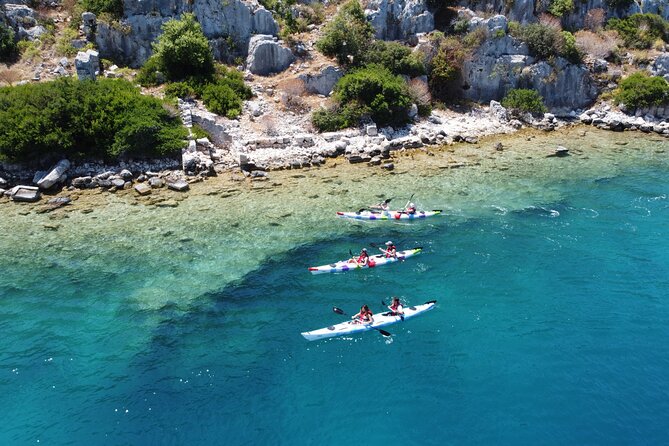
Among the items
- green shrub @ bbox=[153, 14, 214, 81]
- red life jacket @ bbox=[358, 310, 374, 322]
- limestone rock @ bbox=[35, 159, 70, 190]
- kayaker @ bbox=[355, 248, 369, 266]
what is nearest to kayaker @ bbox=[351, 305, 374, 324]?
red life jacket @ bbox=[358, 310, 374, 322]

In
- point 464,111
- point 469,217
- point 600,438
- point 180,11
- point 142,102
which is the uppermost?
point 180,11

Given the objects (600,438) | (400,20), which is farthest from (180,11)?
(600,438)

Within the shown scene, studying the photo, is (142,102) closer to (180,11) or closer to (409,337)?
(180,11)

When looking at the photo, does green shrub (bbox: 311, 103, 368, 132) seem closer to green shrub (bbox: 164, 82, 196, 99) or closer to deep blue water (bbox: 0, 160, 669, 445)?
green shrub (bbox: 164, 82, 196, 99)

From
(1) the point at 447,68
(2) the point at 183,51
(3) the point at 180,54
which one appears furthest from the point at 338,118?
(3) the point at 180,54

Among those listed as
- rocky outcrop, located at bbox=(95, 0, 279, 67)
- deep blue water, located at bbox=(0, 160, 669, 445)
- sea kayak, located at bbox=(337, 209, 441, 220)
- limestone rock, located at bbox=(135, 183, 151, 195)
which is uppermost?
rocky outcrop, located at bbox=(95, 0, 279, 67)

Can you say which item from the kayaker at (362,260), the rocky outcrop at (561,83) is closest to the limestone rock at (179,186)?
the kayaker at (362,260)
